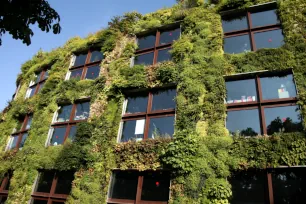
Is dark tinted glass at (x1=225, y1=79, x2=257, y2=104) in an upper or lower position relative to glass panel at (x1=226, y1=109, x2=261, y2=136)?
upper

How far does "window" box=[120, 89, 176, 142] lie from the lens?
29.8ft

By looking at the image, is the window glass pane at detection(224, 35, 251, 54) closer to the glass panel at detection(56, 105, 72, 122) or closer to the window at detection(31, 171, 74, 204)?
the glass panel at detection(56, 105, 72, 122)

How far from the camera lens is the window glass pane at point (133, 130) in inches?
370

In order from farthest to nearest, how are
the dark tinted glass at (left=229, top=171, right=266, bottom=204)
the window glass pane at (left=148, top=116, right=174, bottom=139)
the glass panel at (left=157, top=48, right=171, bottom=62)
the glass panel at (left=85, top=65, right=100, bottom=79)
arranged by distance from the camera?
the glass panel at (left=85, top=65, right=100, bottom=79) < the glass panel at (left=157, top=48, right=171, bottom=62) < the window glass pane at (left=148, top=116, right=174, bottom=139) < the dark tinted glass at (left=229, top=171, right=266, bottom=204)

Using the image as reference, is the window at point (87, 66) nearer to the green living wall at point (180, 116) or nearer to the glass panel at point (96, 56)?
the glass panel at point (96, 56)

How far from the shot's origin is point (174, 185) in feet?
24.8

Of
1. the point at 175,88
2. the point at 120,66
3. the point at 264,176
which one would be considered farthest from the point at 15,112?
the point at 264,176

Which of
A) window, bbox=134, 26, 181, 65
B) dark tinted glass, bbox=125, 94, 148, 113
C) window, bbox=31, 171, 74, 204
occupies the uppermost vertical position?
window, bbox=134, 26, 181, 65

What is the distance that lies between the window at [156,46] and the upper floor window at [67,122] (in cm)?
332

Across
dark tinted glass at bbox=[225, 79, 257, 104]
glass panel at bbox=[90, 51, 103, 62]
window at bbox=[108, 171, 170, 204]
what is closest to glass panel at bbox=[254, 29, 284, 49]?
dark tinted glass at bbox=[225, 79, 257, 104]

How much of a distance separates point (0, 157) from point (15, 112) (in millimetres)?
2664

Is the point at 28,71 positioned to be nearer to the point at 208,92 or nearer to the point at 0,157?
the point at 0,157

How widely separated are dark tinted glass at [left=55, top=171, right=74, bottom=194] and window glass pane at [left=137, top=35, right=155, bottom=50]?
6.44 m

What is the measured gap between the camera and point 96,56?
13.3m
